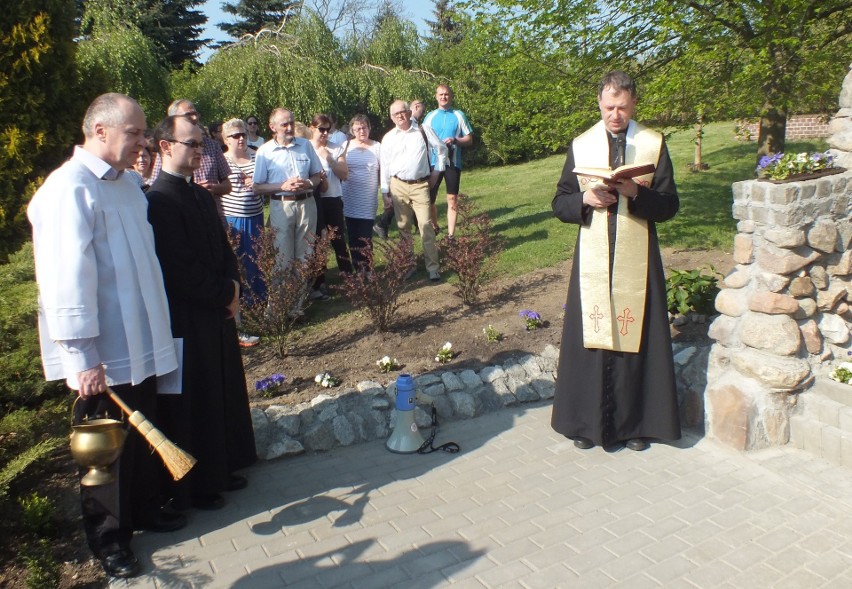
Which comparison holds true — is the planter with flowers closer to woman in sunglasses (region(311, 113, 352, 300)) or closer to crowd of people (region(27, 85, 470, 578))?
crowd of people (region(27, 85, 470, 578))

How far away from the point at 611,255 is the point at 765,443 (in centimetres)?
152

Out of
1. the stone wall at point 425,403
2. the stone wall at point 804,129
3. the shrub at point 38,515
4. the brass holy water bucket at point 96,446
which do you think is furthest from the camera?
the stone wall at point 804,129

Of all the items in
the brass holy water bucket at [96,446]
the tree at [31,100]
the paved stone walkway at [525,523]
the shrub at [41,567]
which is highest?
the tree at [31,100]

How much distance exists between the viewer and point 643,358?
457 centimetres

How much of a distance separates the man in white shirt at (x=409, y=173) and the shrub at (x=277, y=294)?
187 centimetres

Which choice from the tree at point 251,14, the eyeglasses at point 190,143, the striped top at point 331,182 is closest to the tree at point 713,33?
the striped top at point 331,182

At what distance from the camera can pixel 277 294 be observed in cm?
589

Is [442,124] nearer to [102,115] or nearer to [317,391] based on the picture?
[317,391]

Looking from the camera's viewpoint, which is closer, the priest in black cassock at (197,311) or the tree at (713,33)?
the priest in black cassock at (197,311)

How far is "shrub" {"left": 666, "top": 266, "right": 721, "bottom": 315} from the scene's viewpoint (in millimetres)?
6023

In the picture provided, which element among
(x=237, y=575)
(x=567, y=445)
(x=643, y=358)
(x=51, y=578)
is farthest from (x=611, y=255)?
(x=51, y=578)

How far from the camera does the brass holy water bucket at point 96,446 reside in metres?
2.96

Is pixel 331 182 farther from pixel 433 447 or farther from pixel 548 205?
pixel 548 205

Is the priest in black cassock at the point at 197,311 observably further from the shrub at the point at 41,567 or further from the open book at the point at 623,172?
the open book at the point at 623,172
